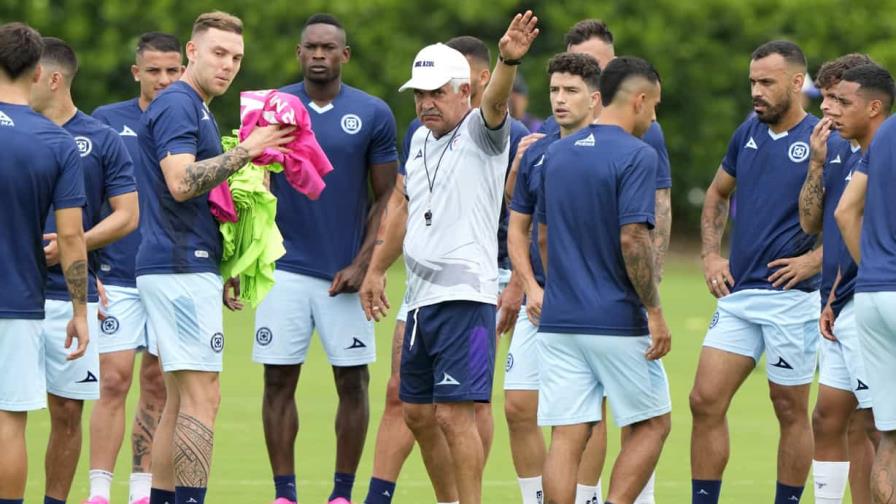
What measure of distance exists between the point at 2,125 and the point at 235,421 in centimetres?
585

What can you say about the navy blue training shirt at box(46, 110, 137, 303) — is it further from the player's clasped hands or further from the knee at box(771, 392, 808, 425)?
the knee at box(771, 392, 808, 425)

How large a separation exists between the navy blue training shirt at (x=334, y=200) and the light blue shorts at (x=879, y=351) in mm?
3591

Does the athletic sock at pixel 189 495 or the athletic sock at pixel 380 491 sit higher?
the athletic sock at pixel 189 495

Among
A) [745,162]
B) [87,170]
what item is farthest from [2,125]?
[745,162]

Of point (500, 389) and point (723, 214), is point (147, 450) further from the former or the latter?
point (500, 389)

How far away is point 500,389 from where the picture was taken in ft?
50.5

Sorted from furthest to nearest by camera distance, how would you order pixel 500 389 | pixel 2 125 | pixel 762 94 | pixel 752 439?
1. pixel 500 389
2. pixel 752 439
3. pixel 762 94
4. pixel 2 125

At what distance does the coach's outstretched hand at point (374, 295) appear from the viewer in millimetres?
9828

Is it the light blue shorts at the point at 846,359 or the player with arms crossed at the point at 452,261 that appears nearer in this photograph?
the player with arms crossed at the point at 452,261

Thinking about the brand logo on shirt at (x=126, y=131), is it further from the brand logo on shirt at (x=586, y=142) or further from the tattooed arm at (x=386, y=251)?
the brand logo on shirt at (x=586, y=142)

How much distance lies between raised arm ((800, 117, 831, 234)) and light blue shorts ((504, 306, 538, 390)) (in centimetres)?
168

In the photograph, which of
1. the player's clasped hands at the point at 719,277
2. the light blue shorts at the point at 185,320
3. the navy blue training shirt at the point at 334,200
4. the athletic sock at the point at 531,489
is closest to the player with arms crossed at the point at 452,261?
the athletic sock at the point at 531,489

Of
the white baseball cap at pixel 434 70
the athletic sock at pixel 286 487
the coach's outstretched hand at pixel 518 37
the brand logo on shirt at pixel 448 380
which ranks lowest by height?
the athletic sock at pixel 286 487

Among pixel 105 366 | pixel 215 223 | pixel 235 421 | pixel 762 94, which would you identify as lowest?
pixel 235 421
